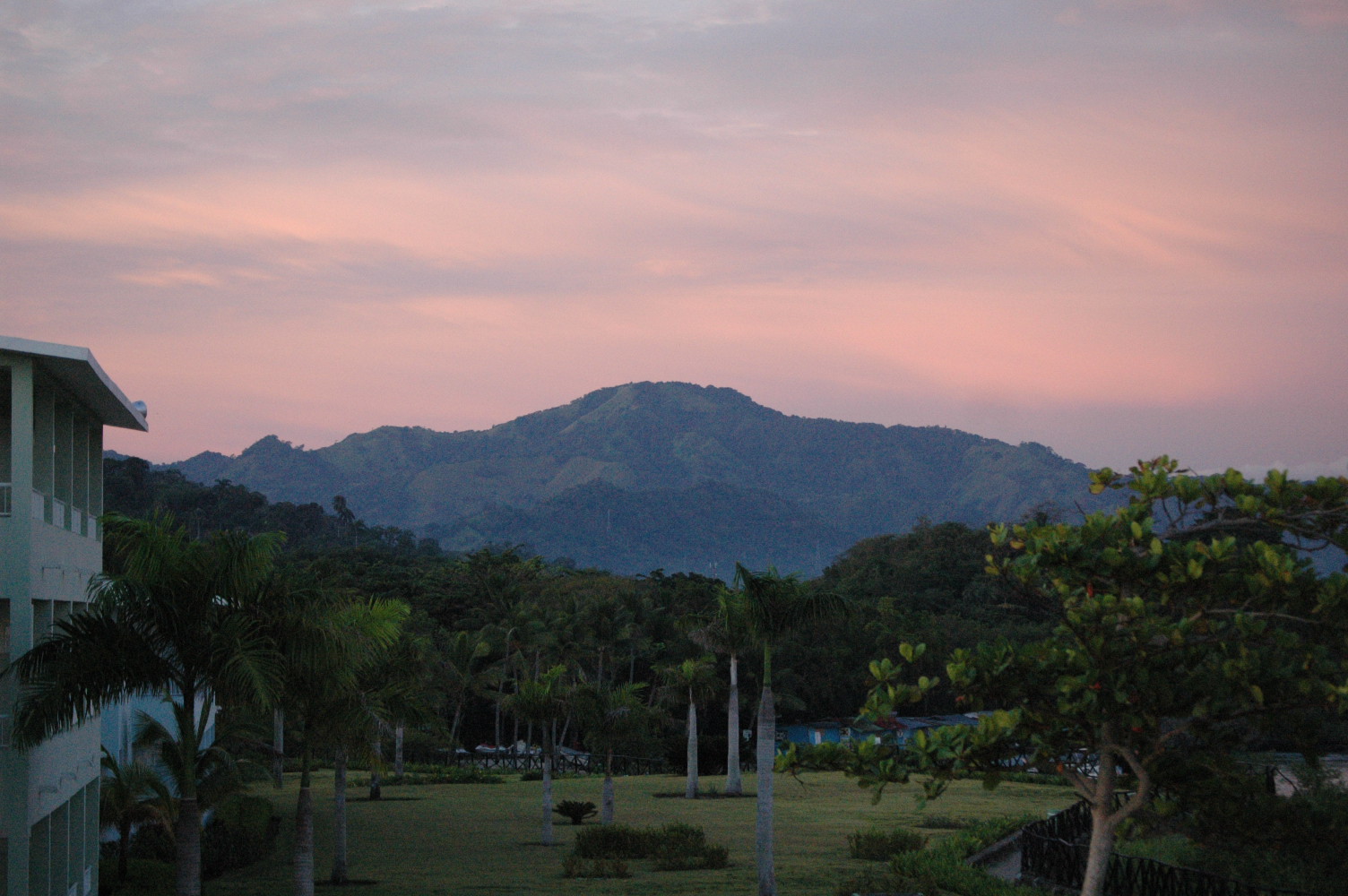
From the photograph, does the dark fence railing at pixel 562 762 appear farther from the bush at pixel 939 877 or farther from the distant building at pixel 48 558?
the distant building at pixel 48 558

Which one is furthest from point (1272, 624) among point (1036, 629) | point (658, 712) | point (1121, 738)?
point (1036, 629)

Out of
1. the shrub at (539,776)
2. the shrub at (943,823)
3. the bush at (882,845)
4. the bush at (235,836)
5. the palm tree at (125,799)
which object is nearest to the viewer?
the palm tree at (125,799)

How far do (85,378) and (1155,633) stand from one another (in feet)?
45.1

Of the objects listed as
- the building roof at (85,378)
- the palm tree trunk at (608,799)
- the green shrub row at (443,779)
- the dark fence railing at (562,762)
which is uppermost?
the building roof at (85,378)

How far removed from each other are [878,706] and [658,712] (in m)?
32.1

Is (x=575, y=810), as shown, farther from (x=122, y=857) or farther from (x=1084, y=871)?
(x=1084, y=871)

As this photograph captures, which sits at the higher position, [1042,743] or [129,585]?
[129,585]

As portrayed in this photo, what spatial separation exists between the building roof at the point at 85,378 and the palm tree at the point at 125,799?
557 centimetres

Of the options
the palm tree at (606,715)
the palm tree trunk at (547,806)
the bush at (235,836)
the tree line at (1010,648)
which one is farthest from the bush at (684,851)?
the bush at (235,836)

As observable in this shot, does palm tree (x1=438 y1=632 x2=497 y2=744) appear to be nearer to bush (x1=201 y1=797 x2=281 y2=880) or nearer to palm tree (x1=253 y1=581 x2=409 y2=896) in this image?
bush (x1=201 y1=797 x2=281 y2=880)

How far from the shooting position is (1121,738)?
1211cm

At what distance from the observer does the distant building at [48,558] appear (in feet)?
50.2

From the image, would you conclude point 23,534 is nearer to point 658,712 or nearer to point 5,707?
point 5,707

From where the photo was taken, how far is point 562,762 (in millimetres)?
59625
